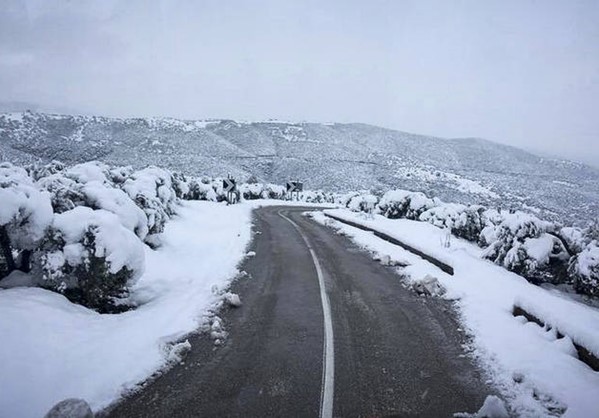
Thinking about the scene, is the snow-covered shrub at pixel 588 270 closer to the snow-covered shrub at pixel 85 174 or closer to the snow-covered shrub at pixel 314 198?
the snow-covered shrub at pixel 85 174

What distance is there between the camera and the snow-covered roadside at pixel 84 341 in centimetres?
486

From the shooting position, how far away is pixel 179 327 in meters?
6.98

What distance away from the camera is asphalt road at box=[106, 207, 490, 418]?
15.6 ft

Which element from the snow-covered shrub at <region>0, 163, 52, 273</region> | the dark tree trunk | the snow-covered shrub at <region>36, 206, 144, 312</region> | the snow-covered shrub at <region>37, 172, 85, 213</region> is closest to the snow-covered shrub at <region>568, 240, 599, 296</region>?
the snow-covered shrub at <region>36, 206, 144, 312</region>

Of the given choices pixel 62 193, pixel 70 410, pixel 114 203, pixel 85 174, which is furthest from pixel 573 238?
pixel 85 174

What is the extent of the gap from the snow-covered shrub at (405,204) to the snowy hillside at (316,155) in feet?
163

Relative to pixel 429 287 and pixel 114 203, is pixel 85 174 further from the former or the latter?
pixel 429 287

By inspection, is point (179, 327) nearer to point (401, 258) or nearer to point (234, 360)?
point (234, 360)

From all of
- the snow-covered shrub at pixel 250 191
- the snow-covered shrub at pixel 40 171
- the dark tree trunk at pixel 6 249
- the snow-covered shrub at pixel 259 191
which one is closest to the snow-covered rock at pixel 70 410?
the dark tree trunk at pixel 6 249

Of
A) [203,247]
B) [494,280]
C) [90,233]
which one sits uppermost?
[90,233]

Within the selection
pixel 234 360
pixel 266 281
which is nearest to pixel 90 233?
pixel 234 360

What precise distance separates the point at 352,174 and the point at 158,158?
48555mm

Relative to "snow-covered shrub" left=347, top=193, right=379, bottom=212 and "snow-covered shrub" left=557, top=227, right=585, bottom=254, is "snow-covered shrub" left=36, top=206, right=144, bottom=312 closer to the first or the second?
"snow-covered shrub" left=557, top=227, right=585, bottom=254

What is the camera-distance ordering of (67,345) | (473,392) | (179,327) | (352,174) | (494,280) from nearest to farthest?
(473,392), (67,345), (179,327), (494,280), (352,174)
